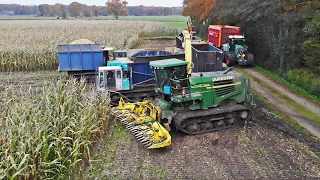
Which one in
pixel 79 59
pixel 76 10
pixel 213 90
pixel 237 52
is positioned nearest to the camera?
pixel 213 90

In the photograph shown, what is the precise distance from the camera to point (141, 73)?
16359 millimetres

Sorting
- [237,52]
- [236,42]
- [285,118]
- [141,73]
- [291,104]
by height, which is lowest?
[285,118]

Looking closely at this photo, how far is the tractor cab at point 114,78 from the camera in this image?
49.2 ft

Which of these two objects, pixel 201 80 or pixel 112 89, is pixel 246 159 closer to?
pixel 201 80

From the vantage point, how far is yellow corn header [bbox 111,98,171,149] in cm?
1038

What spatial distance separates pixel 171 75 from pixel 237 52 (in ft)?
46.4

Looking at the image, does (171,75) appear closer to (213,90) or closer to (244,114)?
(213,90)

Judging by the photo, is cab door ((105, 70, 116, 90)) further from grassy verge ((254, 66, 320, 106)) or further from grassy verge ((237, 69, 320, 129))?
grassy verge ((254, 66, 320, 106))

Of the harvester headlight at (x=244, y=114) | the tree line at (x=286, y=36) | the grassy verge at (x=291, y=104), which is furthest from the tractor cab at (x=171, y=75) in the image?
the tree line at (x=286, y=36)

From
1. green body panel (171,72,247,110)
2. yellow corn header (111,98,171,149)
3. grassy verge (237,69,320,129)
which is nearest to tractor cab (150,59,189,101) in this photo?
green body panel (171,72,247,110)

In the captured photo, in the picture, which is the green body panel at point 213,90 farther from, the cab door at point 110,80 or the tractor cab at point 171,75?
the cab door at point 110,80

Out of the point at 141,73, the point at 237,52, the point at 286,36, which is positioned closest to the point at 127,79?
the point at 141,73

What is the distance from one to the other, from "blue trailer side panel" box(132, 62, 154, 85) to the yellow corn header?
3.32m

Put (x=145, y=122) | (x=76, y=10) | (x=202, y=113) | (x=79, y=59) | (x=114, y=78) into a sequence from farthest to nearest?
(x=76, y=10) → (x=79, y=59) → (x=114, y=78) → (x=202, y=113) → (x=145, y=122)
